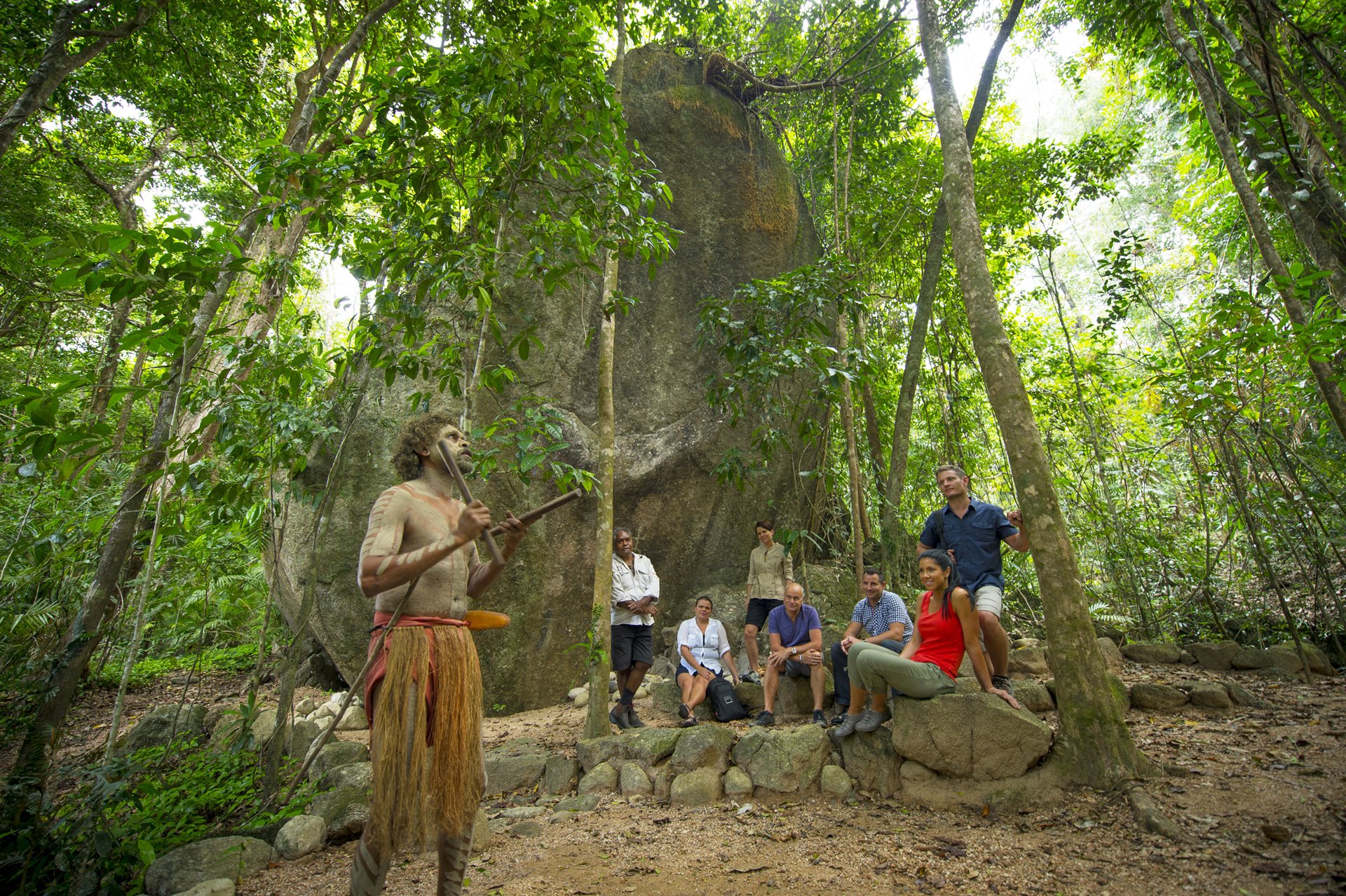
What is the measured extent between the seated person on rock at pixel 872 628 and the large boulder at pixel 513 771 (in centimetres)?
220

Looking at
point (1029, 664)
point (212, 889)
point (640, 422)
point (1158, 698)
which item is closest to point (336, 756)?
point (212, 889)

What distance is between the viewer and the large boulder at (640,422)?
21.0 ft

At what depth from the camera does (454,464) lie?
2.48 meters

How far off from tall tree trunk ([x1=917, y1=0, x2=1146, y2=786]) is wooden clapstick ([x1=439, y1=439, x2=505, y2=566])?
3.05 meters

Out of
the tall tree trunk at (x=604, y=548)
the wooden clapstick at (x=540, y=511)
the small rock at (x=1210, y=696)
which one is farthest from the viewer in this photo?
the tall tree trunk at (x=604, y=548)

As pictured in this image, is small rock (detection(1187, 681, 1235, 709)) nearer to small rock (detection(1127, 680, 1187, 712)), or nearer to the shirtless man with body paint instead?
small rock (detection(1127, 680, 1187, 712))

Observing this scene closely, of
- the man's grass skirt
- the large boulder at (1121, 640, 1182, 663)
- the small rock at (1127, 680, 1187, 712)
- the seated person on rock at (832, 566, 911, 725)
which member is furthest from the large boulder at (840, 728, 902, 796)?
the large boulder at (1121, 640, 1182, 663)

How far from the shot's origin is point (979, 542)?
4.37 metres

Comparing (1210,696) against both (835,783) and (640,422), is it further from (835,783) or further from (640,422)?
(640,422)

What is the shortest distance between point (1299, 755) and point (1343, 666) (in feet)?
10.5

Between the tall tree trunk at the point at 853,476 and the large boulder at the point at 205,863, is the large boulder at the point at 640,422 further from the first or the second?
the large boulder at the point at 205,863

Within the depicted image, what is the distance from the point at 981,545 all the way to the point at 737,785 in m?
2.21

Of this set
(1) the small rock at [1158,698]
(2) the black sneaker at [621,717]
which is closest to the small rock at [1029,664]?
(1) the small rock at [1158,698]

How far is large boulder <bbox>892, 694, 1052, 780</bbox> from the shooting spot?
3676 millimetres
